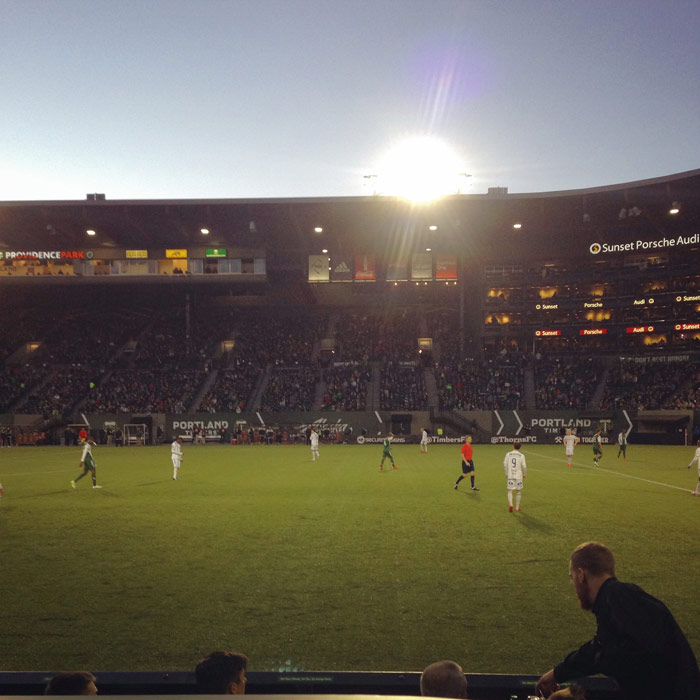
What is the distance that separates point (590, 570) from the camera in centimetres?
338

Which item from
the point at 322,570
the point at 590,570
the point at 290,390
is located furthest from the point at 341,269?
the point at 590,570

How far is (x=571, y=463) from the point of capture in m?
29.8

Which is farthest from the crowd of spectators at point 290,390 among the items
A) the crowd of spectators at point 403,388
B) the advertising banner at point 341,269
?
the advertising banner at point 341,269

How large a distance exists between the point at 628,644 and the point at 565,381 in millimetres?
53173

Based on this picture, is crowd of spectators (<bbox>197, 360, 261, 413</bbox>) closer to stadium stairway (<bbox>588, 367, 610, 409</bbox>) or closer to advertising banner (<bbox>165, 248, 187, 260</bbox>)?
advertising banner (<bbox>165, 248, 187, 260</bbox>)

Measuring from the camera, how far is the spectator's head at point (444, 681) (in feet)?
9.83

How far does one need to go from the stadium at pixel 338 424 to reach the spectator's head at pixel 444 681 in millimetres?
1467

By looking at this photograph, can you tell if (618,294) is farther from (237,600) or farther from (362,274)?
(237,600)

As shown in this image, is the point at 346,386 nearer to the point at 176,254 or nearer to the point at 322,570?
the point at 176,254

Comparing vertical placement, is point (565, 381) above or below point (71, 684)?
above

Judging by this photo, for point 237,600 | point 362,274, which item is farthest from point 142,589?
point 362,274

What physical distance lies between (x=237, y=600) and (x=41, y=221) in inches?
1921

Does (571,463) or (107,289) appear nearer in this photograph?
(571,463)

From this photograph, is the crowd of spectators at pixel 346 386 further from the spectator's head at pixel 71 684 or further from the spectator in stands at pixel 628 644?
the spectator's head at pixel 71 684
